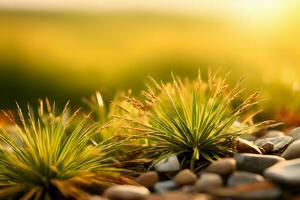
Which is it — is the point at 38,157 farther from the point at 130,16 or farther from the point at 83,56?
the point at 130,16

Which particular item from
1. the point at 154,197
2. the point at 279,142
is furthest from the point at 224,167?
the point at 279,142

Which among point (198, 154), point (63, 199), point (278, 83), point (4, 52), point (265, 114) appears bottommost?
point (63, 199)

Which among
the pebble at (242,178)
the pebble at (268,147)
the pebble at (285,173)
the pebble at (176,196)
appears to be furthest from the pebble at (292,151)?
the pebble at (176,196)

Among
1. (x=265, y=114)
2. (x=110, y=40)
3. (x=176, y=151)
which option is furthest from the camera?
(x=110, y=40)

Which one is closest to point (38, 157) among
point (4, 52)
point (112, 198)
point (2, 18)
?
point (112, 198)

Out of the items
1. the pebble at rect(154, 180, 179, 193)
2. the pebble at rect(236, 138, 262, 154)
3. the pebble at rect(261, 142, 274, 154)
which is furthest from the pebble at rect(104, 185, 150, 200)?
the pebble at rect(261, 142, 274, 154)

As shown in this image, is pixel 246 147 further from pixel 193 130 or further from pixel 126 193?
pixel 126 193

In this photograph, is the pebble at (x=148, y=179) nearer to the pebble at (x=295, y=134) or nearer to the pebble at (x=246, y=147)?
the pebble at (x=246, y=147)
